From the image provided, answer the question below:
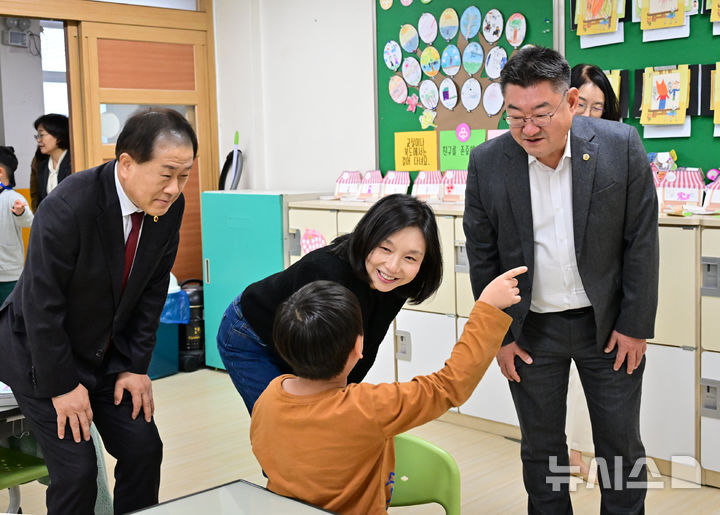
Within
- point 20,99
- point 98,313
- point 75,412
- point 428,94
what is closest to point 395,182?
point 428,94

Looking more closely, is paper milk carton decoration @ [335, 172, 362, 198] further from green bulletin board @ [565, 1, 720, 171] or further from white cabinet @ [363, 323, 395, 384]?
green bulletin board @ [565, 1, 720, 171]

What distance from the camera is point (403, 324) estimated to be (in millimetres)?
4117

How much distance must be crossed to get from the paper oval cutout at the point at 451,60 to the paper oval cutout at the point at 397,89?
11.4 inches

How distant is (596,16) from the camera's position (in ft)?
11.7

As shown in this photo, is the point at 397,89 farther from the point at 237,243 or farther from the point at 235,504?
the point at 235,504

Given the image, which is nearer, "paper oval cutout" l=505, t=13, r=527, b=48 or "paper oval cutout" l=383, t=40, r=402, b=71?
"paper oval cutout" l=505, t=13, r=527, b=48

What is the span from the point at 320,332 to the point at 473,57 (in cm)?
285

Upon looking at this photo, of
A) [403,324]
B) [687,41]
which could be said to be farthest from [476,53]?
[403,324]

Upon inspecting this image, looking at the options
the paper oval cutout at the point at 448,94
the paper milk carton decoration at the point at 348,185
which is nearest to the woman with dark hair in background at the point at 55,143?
the paper milk carton decoration at the point at 348,185

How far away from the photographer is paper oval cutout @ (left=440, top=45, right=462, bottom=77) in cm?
421

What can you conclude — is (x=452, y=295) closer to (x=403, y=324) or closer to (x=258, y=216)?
(x=403, y=324)

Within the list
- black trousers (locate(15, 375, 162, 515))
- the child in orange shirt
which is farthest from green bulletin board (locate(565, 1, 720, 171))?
black trousers (locate(15, 375, 162, 515))

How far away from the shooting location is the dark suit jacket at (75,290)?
1.96 m

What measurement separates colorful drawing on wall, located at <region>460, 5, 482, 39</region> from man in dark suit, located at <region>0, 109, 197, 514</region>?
239cm
